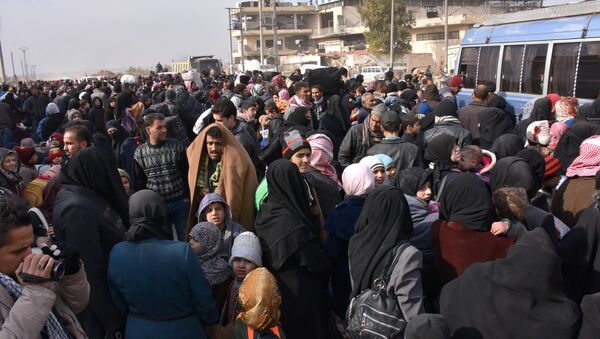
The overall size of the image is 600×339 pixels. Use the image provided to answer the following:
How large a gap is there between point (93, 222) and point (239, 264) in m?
0.95

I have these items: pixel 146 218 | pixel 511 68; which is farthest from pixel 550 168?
pixel 511 68

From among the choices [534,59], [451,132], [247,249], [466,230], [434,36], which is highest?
[434,36]

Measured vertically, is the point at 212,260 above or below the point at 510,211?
below

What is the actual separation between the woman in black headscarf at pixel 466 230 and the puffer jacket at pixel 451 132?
7.33 ft

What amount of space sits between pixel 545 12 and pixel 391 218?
8.68 m

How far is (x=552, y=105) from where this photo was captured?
7.46 metres

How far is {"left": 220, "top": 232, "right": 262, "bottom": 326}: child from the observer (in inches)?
134

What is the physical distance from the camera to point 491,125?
7047mm

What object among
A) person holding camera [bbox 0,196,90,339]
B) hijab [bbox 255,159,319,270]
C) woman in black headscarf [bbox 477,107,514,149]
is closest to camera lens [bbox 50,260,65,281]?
person holding camera [bbox 0,196,90,339]

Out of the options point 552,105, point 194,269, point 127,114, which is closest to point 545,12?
point 552,105

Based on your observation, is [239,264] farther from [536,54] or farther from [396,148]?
[536,54]

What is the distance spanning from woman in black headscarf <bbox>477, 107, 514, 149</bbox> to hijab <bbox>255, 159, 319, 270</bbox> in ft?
13.7

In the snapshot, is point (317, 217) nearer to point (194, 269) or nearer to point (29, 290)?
point (194, 269)

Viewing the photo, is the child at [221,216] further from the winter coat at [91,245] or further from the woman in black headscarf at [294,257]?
the winter coat at [91,245]
